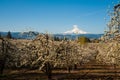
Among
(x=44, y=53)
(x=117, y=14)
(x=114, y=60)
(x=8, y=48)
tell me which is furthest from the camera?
(x=8, y=48)

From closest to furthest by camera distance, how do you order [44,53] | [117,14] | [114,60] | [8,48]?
[117,14] < [114,60] < [44,53] < [8,48]

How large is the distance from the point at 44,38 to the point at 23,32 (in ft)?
12.1

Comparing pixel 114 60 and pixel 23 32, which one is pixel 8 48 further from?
pixel 114 60

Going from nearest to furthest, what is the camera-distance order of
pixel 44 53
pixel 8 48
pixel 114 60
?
pixel 114 60
pixel 44 53
pixel 8 48

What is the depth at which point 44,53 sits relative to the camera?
42.6 m

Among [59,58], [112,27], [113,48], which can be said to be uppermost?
[112,27]

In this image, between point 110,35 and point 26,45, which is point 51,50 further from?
point 110,35

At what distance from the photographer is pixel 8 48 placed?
2384 inches

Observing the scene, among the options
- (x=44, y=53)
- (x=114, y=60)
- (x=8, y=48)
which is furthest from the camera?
(x=8, y=48)

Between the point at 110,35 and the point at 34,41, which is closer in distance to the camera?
the point at 110,35

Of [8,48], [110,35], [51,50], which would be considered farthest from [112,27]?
[8,48]

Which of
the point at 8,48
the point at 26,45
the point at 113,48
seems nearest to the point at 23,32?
the point at 26,45

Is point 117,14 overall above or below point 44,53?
above

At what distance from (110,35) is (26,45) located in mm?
22245
